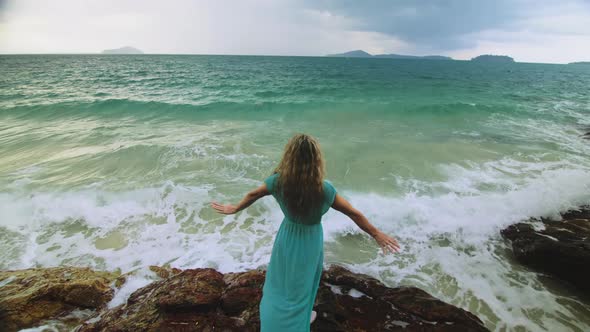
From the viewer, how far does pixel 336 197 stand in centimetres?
207

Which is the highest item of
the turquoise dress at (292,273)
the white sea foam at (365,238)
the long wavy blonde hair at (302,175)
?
the long wavy blonde hair at (302,175)

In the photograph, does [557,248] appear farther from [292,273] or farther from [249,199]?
[249,199]

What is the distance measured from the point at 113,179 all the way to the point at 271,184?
7.88 meters

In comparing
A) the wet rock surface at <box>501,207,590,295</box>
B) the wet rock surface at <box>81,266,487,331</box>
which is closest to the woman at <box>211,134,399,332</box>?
the wet rock surface at <box>81,266,487,331</box>

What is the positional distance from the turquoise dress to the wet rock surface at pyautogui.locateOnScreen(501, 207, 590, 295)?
15.0ft

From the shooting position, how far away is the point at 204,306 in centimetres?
317

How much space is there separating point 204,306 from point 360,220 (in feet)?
7.47

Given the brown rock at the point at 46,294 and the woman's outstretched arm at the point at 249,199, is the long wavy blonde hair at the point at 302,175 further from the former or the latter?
the brown rock at the point at 46,294

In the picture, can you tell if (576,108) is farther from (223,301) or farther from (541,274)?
(223,301)

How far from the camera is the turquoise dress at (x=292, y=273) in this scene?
213 centimetres

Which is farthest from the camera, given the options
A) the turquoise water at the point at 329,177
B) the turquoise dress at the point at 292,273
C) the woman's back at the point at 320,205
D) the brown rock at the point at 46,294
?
the turquoise water at the point at 329,177

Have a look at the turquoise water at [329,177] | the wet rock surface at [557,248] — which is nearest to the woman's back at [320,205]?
the turquoise water at [329,177]

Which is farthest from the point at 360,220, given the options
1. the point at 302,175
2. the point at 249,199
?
the point at 249,199

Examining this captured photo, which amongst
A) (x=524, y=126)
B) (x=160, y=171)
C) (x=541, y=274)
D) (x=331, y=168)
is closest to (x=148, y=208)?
(x=160, y=171)
